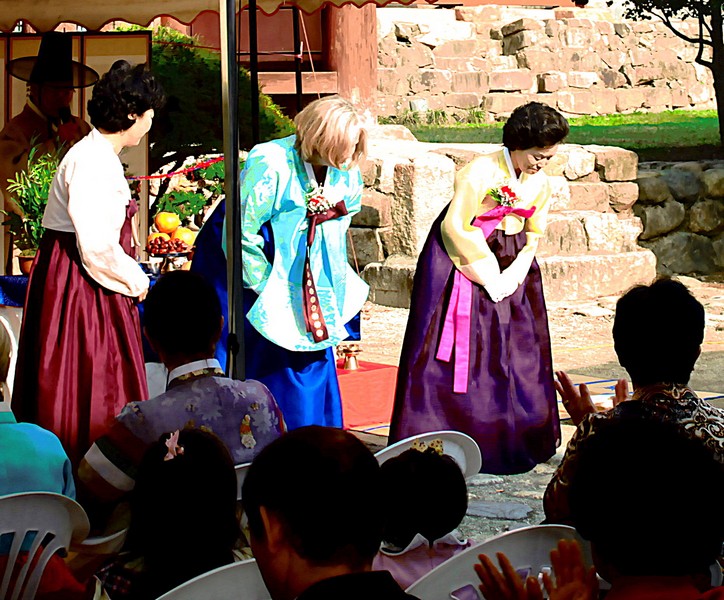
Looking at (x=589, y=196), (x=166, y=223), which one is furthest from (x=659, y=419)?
(x=589, y=196)

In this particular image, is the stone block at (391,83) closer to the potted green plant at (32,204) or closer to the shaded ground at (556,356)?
the shaded ground at (556,356)

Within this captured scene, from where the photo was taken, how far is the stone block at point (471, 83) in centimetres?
2059

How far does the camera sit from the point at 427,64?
809 inches

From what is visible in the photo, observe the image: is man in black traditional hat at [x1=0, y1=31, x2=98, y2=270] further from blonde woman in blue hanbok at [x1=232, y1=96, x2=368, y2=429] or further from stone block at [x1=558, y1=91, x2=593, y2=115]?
stone block at [x1=558, y1=91, x2=593, y2=115]

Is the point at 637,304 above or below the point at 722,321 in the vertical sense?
above

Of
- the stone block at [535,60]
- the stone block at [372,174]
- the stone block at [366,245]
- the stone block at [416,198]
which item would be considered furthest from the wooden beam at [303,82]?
the stone block at [535,60]

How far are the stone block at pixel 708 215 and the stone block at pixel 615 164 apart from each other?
0.77 meters

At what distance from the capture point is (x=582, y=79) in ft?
70.7

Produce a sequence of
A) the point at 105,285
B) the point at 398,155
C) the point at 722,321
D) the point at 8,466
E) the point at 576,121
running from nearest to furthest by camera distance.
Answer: the point at 8,466
the point at 105,285
the point at 722,321
the point at 398,155
the point at 576,121

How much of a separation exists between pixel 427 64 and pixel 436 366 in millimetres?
16218

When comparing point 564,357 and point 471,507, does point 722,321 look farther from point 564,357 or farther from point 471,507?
point 471,507

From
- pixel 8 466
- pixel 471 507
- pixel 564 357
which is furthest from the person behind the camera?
pixel 564 357

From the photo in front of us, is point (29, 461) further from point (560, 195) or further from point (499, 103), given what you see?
point (499, 103)

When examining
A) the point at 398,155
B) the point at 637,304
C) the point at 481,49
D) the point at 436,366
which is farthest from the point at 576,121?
the point at 637,304
